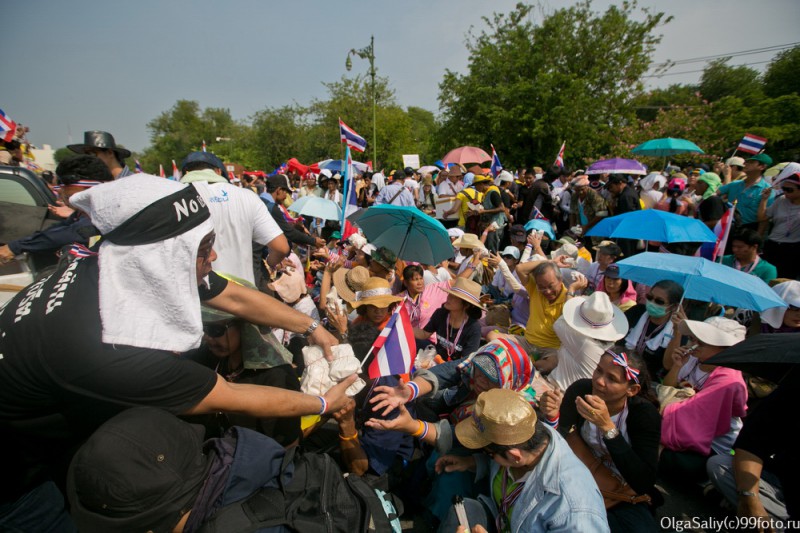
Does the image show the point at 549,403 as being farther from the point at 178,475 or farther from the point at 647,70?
the point at 647,70

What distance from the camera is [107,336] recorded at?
4.34 feet

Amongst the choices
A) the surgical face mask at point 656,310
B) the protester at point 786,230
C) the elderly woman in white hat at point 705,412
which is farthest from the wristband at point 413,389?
the protester at point 786,230

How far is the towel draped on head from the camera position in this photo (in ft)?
4.52

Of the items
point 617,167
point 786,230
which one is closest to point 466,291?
point 786,230

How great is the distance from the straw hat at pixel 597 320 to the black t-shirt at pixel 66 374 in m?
3.07

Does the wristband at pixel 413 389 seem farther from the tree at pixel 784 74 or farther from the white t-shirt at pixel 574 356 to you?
the tree at pixel 784 74

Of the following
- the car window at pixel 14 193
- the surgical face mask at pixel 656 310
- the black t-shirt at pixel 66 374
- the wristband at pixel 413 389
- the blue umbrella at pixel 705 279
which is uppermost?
the car window at pixel 14 193

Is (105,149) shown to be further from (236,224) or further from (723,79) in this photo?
(723,79)

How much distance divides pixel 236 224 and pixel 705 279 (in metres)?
4.33

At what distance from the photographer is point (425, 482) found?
9.77 ft

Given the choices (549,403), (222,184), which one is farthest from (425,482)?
(222,184)

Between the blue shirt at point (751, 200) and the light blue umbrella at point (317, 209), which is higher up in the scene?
the light blue umbrella at point (317, 209)

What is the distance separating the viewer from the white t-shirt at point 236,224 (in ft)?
10.4

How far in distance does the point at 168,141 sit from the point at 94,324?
74600 mm
